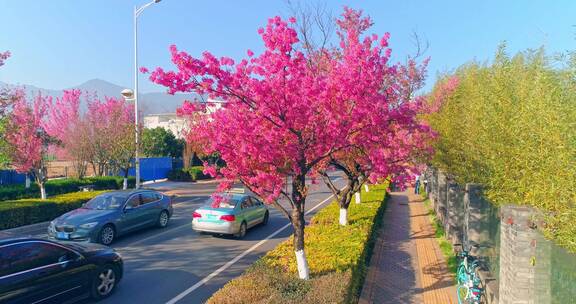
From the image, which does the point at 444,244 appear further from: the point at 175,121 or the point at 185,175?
the point at 175,121

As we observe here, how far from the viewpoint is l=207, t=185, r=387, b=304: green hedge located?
214 inches

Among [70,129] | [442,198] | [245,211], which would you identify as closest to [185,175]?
[70,129]

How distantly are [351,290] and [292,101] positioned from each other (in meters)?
3.18

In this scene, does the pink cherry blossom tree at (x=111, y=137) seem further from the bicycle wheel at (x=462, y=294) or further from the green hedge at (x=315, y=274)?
the bicycle wheel at (x=462, y=294)

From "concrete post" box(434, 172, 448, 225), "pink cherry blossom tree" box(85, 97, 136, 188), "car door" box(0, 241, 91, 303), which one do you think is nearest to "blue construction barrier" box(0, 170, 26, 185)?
"pink cherry blossom tree" box(85, 97, 136, 188)

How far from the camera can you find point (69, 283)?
6.50 metres

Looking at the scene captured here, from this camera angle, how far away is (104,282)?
7230 mm

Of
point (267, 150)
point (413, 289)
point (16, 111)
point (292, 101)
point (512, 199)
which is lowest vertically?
point (413, 289)

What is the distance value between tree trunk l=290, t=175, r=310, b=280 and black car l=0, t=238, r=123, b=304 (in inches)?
146

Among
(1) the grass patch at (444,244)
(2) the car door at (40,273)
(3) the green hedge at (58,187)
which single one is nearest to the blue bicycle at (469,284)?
(1) the grass patch at (444,244)

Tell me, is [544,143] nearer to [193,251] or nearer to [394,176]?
[394,176]

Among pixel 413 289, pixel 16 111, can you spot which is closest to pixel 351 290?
pixel 413 289

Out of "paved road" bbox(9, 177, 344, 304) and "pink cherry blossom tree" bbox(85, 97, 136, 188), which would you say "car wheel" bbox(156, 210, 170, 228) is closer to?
"paved road" bbox(9, 177, 344, 304)

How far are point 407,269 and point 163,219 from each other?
340 inches
